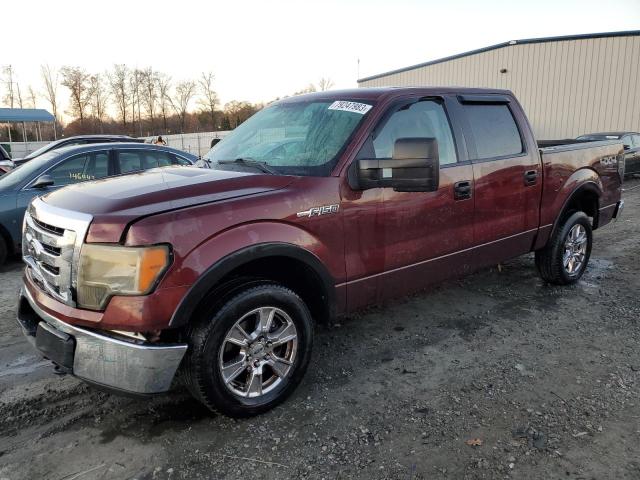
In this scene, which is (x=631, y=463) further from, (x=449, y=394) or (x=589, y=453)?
(x=449, y=394)

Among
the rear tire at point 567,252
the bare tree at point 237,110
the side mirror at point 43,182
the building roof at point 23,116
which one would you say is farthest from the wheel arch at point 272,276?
the bare tree at point 237,110

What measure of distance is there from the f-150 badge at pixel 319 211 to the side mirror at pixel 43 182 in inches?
189

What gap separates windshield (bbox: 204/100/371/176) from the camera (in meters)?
3.38

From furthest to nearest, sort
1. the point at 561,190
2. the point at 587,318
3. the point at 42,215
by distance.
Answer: the point at 561,190, the point at 587,318, the point at 42,215

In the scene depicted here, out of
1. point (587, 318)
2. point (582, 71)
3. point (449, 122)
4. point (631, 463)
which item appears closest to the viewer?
point (631, 463)

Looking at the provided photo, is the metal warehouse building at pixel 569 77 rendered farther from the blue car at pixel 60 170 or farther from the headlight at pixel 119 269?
the headlight at pixel 119 269

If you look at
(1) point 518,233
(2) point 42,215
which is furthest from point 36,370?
(1) point 518,233

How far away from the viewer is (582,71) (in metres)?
21.3

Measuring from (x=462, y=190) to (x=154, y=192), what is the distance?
2.36 meters

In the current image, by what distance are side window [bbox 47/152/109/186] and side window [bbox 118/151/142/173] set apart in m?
0.19

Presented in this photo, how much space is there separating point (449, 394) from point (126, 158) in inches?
234

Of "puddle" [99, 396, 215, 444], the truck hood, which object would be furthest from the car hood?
"puddle" [99, 396, 215, 444]

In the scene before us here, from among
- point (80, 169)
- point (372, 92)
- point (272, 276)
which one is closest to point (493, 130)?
point (372, 92)

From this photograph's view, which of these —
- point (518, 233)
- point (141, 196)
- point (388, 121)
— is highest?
point (388, 121)
